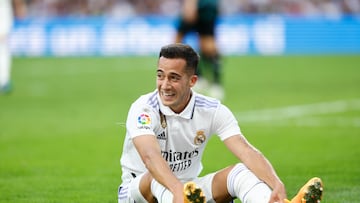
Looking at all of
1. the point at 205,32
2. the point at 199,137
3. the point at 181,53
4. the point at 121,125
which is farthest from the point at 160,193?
the point at 205,32

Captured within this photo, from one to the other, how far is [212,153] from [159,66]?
17.3 feet

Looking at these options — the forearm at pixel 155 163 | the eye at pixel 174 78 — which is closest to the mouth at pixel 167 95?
the eye at pixel 174 78

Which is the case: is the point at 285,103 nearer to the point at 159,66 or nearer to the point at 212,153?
the point at 212,153

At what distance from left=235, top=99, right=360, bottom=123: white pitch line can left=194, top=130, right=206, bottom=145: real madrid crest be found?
25.3 feet

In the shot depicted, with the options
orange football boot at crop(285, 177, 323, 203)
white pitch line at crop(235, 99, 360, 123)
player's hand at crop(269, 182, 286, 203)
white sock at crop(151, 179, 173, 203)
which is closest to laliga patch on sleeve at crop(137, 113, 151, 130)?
white sock at crop(151, 179, 173, 203)

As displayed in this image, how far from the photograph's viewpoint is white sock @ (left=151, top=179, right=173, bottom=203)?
617cm

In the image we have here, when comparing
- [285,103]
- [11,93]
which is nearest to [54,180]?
[285,103]

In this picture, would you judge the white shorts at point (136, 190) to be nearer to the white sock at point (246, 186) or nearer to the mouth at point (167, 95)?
the white sock at point (246, 186)

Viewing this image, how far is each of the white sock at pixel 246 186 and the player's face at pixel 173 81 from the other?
676mm

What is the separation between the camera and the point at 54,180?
30.3ft

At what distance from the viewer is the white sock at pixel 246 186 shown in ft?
20.2

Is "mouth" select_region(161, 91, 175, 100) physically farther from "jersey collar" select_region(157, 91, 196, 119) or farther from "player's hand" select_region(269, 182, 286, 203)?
"player's hand" select_region(269, 182, 286, 203)

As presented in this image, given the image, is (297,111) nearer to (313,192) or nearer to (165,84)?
(165,84)

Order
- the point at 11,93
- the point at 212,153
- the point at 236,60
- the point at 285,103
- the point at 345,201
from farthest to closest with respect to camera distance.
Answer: the point at 236,60
the point at 11,93
the point at 285,103
the point at 212,153
the point at 345,201
